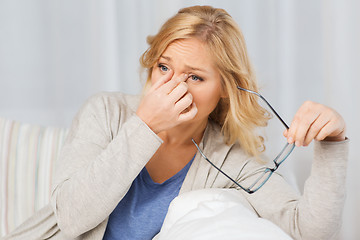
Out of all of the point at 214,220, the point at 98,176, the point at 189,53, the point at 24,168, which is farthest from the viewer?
the point at 24,168

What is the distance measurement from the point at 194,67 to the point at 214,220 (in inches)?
16.1

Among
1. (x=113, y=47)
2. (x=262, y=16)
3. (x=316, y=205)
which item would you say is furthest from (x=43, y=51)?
(x=316, y=205)

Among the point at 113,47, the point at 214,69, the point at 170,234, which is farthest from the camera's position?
the point at 113,47

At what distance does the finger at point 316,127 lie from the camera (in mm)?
1109

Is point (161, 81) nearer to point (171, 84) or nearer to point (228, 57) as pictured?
point (171, 84)

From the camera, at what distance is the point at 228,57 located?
1.37 metres

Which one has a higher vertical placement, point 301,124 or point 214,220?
point 301,124

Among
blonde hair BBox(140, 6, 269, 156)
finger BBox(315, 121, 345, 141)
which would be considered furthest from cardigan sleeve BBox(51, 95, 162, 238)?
finger BBox(315, 121, 345, 141)

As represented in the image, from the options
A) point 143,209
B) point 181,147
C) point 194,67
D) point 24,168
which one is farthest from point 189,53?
point 24,168

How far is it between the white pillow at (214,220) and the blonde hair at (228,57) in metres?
0.22

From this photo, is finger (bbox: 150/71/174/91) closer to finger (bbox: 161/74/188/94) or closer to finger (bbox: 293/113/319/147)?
finger (bbox: 161/74/188/94)

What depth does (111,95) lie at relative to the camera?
5.01 feet

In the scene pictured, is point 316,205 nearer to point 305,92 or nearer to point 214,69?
point 214,69

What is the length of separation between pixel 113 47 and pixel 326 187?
107 cm
